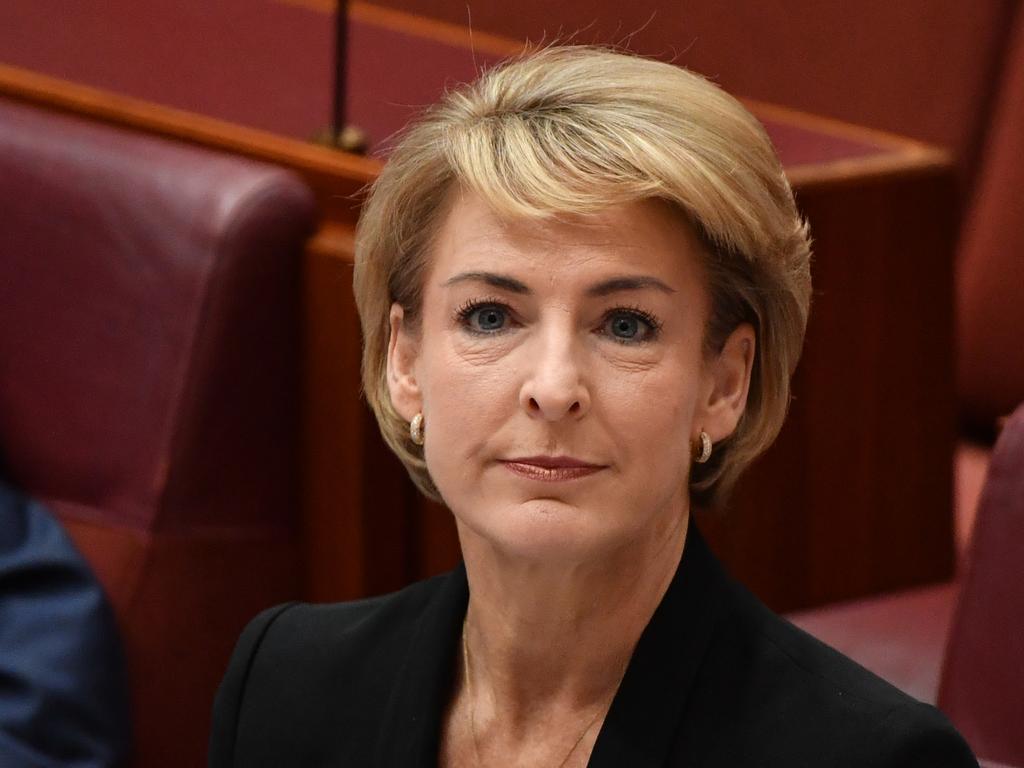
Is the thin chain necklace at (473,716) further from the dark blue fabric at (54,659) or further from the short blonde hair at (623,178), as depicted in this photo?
the dark blue fabric at (54,659)

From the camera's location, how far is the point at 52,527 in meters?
1.86

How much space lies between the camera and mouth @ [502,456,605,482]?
111 cm

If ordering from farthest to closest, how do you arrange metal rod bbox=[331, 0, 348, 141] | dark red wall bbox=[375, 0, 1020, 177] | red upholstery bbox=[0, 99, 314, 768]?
dark red wall bbox=[375, 0, 1020, 177] < metal rod bbox=[331, 0, 348, 141] < red upholstery bbox=[0, 99, 314, 768]

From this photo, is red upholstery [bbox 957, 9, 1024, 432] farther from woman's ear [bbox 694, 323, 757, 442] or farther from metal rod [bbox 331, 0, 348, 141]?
woman's ear [bbox 694, 323, 757, 442]

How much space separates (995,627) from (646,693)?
424 mm

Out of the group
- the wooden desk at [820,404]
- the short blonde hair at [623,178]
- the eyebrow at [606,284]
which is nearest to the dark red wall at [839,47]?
the wooden desk at [820,404]

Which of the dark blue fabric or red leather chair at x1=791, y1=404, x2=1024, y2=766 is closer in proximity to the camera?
red leather chair at x1=791, y1=404, x2=1024, y2=766

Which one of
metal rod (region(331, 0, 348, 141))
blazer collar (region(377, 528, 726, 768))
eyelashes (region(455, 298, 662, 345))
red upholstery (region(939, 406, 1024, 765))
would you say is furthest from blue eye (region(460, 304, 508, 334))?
metal rod (region(331, 0, 348, 141))

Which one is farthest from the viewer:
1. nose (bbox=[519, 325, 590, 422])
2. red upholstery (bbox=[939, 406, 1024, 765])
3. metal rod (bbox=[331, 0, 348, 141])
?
metal rod (bbox=[331, 0, 348, 141])

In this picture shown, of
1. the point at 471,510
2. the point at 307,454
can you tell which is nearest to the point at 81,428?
the point at 307,454

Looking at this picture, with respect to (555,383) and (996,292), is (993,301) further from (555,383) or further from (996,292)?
(555,383)

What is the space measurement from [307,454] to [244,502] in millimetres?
80

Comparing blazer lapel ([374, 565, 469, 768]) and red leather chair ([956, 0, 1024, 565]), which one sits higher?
red leather chair ([956, 0, 1024, 565])

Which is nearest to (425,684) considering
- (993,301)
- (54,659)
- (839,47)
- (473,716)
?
(473,716)
